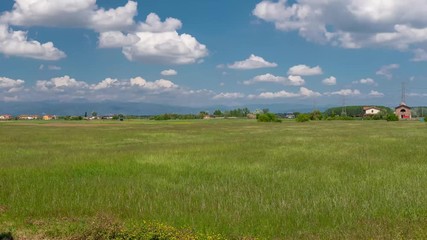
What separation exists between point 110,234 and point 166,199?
3960 millimetres

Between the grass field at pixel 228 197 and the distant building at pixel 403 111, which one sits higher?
the distant building at pixel 403 111

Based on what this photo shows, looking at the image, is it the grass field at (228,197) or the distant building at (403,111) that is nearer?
the grass field at (228,197)

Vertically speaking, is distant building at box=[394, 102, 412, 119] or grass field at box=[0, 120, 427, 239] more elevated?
distant building at box=[394, 102, 412, 119]

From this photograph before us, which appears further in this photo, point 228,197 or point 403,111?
point 403,111

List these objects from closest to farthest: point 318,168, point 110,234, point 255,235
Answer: point 110,234 → point 255,235 → point 318,168

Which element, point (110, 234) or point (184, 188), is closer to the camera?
point (110, 234)

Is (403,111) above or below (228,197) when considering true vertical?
above

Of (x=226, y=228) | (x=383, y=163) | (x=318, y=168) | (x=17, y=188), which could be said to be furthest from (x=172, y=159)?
(x=226, y=228)

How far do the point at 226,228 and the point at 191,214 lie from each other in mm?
1422

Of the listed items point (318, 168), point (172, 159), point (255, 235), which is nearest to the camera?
point (255, 235)

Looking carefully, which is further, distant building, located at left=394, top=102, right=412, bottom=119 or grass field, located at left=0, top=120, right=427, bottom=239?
distant building, located at left=394, top=102, right=412, bottom=119

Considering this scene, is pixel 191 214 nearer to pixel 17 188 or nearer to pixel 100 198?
pixel 100 198

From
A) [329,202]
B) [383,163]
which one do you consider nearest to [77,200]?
[329,202]

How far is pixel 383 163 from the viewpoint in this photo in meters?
20.5
